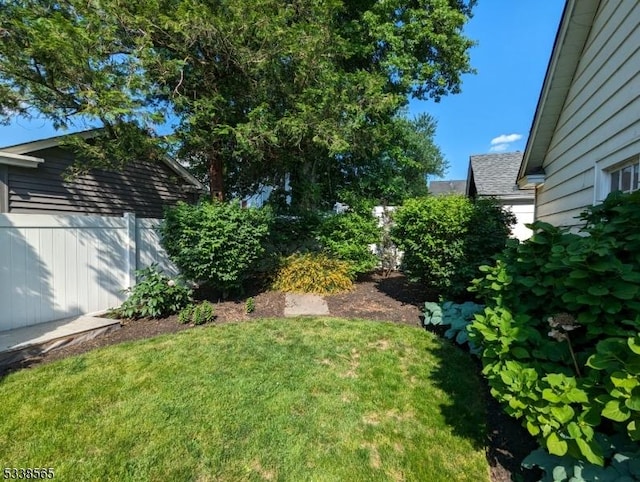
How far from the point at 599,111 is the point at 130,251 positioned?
24.0ft

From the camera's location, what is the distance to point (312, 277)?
7.22 metres

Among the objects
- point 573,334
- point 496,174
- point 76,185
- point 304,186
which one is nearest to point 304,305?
point 304,186

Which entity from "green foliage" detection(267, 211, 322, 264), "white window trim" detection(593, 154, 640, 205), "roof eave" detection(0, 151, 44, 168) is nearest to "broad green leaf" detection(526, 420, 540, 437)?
"white window trim" detection(593, 154, 640, 205)

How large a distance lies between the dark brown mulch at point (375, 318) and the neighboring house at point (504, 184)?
13.0 feet

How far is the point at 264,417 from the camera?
9.52 feet

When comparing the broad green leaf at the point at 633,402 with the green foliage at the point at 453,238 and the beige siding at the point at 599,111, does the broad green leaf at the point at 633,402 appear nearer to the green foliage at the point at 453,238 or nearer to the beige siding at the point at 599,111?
the beige siding at the point at 599,111

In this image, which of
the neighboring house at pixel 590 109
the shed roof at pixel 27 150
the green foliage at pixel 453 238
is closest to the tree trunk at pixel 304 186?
the green foliage at pixel 453 238

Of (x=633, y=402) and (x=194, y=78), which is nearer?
(x=633, y=402)

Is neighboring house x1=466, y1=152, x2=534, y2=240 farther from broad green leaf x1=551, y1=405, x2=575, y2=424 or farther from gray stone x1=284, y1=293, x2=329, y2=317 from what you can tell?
broad green leaf x1=551, y1=405, x2=575, y2=424

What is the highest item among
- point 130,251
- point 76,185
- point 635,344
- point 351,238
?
point 76,185

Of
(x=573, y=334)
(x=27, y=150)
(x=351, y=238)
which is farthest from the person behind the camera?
(x=351, y=238)

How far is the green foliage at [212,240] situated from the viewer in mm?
5922

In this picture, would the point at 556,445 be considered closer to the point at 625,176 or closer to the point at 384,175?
the point at 625,176

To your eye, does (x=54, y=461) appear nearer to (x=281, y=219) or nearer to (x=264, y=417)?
(x=264, y=417)
